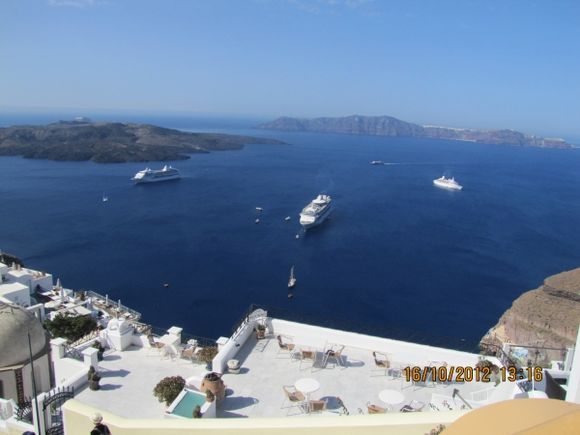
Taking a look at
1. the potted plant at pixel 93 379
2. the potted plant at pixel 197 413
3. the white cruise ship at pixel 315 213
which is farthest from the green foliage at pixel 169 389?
the white cruise ship at pixel 315 213

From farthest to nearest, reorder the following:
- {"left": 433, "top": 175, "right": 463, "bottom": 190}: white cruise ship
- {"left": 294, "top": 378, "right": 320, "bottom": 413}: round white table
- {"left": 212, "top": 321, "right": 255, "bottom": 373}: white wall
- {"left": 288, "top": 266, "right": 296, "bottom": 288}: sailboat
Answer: {"left": 433, "top": 175, "right": 463, "bottom": 190}: white cruise ship
{"left": 288, "top": 266, "right": 296, "bottom": 288}: sailboat
{"left": 212, "top": 321, "right": 255, "bottom": 373}: white wall
{"left": 294, "top": 378, "right": 320, "bottom": 413}: round white table

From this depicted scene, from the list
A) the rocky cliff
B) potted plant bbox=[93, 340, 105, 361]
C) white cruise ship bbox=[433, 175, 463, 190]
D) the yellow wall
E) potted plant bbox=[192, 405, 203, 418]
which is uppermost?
the yellow wall

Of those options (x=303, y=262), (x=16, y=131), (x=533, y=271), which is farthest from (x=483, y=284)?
(x=16, y=131)

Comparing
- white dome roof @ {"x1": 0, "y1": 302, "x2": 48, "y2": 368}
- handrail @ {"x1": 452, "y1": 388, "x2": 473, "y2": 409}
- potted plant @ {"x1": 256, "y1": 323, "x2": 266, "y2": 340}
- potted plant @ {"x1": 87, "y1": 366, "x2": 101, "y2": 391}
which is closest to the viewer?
handrail @ {"x1": 452, "y1": 388, "x2": 473, "y2": 409}

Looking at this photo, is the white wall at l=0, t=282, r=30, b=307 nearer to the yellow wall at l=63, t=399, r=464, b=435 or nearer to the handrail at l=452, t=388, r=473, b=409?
the yellow wall at l=63, t=399, r=464, b=435

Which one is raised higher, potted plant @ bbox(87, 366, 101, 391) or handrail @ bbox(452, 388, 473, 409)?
handrail @ bbox(452, 388, 473, 409)

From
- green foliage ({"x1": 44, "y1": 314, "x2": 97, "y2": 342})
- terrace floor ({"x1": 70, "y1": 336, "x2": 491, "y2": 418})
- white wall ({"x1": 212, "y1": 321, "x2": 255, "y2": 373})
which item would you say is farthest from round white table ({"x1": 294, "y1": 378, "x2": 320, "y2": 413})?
green foliage ({"x1": 44, "y1": 314, "x2": 97, "y2": 342})

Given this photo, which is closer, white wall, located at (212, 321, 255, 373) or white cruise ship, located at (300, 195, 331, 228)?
white wall, located at (212, 321, 255, 373)
